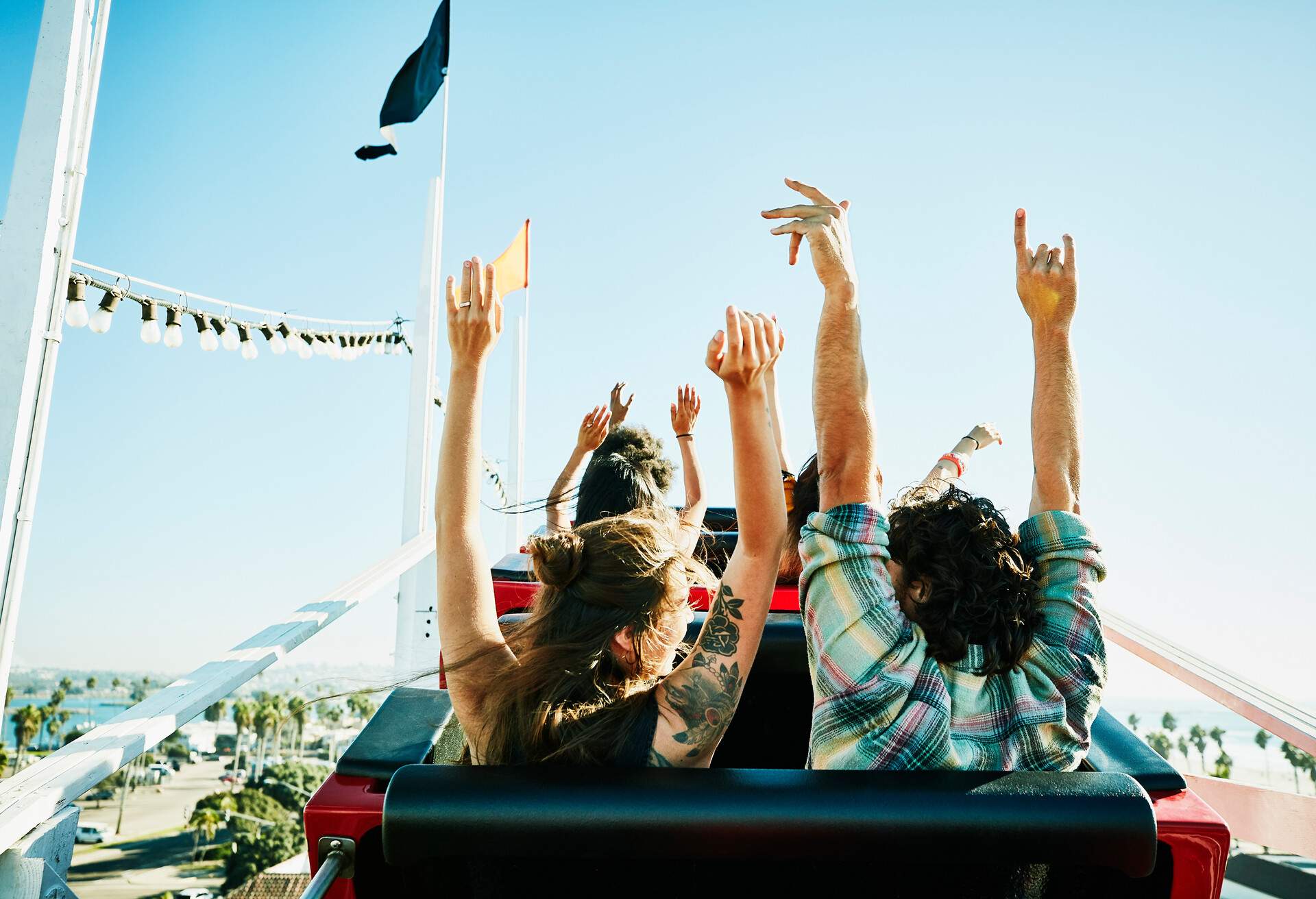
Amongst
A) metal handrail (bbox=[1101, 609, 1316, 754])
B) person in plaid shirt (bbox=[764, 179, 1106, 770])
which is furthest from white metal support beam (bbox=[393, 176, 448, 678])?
person in plaid shirt (bbox=[764, 179, 1106, 770])

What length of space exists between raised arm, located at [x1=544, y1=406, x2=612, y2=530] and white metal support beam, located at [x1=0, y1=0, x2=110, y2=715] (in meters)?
1.51

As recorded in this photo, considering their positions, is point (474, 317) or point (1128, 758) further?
point (474, 317)

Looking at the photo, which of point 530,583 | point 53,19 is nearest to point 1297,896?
point 530,583

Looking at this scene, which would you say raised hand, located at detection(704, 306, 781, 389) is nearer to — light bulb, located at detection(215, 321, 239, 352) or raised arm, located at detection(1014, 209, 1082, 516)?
raised arm, located at detection(1014, 209, 1082, 516)

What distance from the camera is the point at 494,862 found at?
35.4 inches

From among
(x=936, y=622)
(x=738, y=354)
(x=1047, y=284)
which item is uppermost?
(x=1047, y=284)

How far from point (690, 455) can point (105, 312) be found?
10.3 feet

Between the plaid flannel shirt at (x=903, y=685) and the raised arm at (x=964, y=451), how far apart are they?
159 centimetres

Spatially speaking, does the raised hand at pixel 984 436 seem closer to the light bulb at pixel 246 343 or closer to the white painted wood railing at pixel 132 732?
the white painted wood railing at pixel 132 732

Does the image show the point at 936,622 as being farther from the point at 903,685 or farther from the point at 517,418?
the point at 517,418

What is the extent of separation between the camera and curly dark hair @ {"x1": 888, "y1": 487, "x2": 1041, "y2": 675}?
3.86ft

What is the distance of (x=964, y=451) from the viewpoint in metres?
3.08

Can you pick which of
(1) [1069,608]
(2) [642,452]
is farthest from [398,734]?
(2) [642,452]

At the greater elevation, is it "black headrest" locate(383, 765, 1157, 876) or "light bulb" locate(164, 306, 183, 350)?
"light bulb" locate(164, 306, 183, 350)
